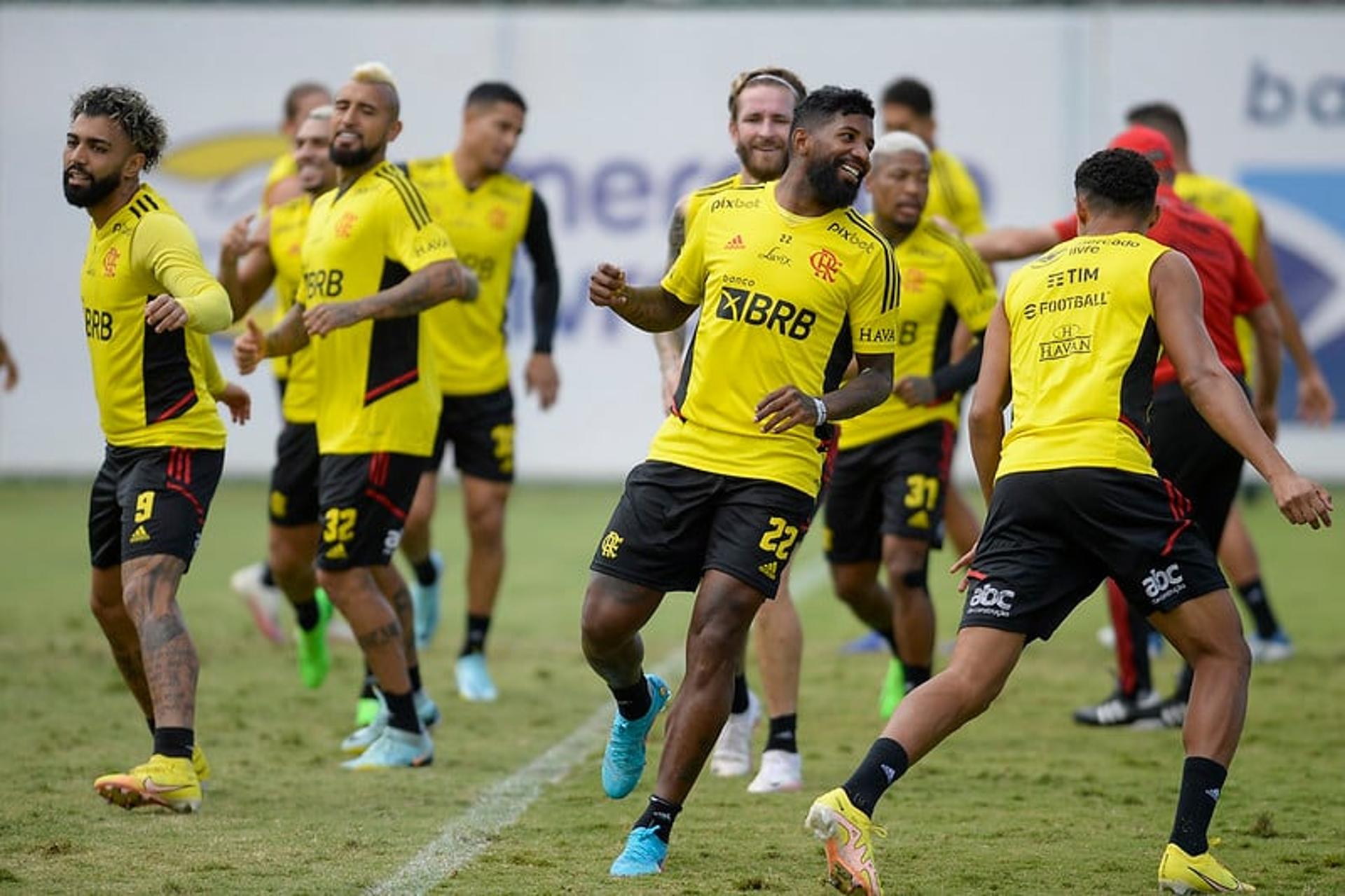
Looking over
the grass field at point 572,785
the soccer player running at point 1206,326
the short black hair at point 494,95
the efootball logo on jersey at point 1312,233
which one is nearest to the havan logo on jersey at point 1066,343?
the grass field at point 572,785

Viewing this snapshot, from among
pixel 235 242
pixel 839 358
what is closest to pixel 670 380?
pixel 839 358

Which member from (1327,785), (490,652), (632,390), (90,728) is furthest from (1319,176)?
(90,728)

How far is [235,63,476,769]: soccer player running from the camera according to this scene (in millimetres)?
8336

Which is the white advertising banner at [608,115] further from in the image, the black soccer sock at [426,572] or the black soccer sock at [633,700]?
the black soccer sock at [633,700]

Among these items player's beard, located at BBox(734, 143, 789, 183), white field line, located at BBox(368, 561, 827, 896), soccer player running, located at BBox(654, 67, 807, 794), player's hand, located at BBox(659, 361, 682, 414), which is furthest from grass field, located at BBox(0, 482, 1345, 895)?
player's beard, located at BBox(734, 143, 789, 183)

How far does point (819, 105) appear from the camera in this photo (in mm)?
6582

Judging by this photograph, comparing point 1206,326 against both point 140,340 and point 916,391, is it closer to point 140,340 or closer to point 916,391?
point 916,391

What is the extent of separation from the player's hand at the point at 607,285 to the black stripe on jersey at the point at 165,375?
1.78m

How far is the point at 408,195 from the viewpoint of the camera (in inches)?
336

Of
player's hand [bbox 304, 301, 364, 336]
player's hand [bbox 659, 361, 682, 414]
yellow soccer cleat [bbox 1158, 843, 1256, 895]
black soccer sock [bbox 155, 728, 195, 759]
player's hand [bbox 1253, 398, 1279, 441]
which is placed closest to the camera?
yellow soccer cleat [bbox 1158, 843, 1256, 895]

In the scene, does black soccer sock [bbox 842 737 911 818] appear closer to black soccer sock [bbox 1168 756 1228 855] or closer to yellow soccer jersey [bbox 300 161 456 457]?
black soccer sock [bbox 1168 756 1228 855]

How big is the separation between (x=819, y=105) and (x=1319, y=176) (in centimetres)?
1462

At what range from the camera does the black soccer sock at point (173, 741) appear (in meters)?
7.15

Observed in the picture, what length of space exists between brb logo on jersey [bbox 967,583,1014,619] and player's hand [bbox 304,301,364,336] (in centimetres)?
289
